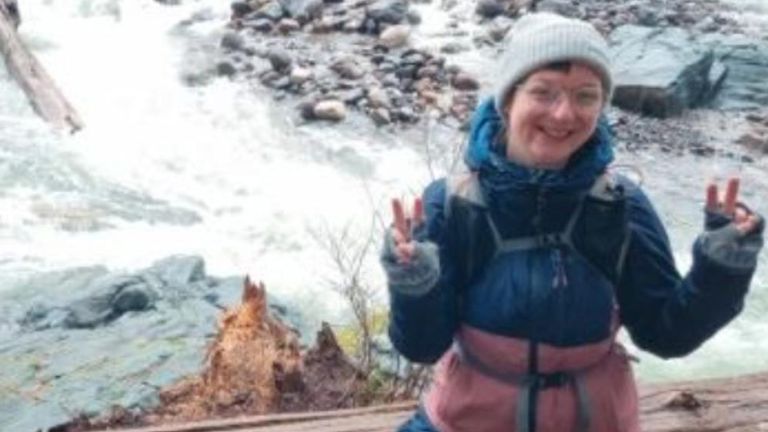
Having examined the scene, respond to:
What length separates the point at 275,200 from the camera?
8797 mm

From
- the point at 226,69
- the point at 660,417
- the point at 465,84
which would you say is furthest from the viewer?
the point at 226,69

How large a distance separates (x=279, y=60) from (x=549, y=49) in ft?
31.4

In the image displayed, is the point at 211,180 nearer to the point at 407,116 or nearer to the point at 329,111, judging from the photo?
the point at 329,111

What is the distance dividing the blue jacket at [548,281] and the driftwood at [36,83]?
25.4 feet

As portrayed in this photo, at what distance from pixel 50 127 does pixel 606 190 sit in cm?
793

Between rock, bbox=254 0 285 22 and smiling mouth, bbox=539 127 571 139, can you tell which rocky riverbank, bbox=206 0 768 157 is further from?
smiling mouth, bbox=539 127 571 139

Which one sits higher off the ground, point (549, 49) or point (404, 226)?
point (549, 49)

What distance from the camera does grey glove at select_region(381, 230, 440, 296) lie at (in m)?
2.21

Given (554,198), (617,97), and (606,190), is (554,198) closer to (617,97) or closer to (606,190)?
(606,190)

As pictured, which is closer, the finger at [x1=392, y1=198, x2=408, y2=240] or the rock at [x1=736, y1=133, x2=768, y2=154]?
the finger at [x1=392, y1=198, x2=408, y2=240]

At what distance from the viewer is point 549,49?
2.24 meters

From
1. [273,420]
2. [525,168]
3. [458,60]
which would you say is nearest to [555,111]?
[525,168]

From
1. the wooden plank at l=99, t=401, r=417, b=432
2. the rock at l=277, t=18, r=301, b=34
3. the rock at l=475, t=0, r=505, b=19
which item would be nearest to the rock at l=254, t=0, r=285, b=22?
the rock at l=277, t=18, r=301, b=34

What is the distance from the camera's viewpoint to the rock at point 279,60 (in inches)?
457
